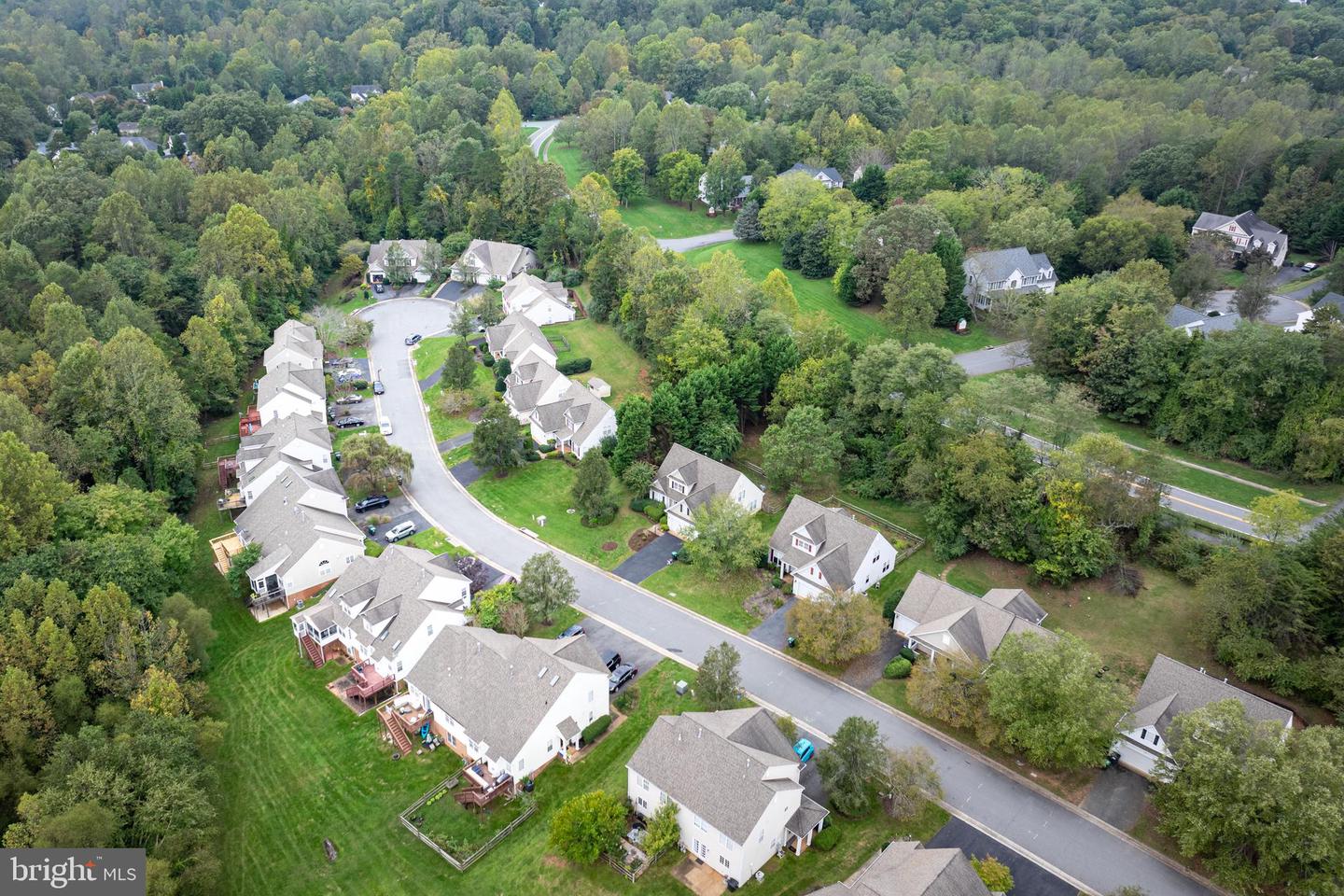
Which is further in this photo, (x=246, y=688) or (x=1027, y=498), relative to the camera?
(x=1027, y=498)

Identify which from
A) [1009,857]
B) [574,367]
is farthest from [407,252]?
[1009,857]

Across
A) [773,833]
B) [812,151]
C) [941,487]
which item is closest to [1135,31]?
[812,151]

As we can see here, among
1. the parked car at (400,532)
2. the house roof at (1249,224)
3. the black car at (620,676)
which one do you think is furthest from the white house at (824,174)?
the black car at (620,676)

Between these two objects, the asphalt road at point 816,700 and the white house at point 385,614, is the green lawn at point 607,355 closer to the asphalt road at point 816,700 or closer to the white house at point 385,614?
the asphalt road at point 816,700

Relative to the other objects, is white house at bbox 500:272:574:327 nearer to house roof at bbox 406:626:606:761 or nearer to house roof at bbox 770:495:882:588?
house roof at bbox 770:495:882:588

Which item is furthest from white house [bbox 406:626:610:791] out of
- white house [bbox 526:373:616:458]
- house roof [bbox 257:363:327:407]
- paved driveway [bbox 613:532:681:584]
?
house roof [bbox 257:363:327:407]

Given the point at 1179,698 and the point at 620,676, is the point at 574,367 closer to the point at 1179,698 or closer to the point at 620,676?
the point at 620,676

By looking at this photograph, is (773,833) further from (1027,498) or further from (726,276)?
(726,276)

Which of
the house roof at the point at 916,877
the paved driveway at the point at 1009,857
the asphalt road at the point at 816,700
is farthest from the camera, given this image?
the asphalt road at the point at 816,700
